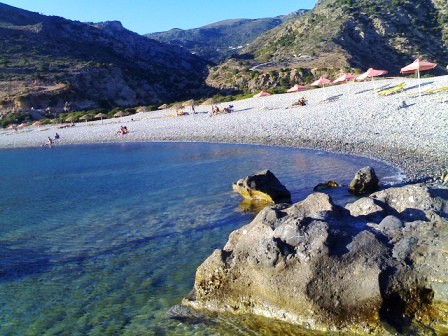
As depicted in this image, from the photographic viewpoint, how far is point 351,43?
83188 millimetres

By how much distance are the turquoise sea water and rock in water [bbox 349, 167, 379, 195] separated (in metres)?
0.45

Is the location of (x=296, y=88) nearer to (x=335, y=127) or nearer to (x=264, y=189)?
(x=335, y=127)

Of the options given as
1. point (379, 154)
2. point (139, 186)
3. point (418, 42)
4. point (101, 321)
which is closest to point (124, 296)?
point (101, 321)

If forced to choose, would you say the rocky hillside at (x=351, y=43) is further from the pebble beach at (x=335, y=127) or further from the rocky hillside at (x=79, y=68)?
the pebble beach at (x=335, y=127)

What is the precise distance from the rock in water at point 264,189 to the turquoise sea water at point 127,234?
61cm

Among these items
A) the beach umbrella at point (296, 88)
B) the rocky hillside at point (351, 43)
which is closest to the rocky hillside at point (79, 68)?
the rocky hillside at point (351, 43)

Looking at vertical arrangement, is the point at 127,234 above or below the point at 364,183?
below

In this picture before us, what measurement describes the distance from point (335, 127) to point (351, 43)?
2554 inches

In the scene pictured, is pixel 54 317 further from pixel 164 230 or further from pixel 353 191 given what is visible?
pixel 353 191

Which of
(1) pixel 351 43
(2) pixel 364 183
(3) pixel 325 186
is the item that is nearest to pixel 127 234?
(3) pixel 325 186

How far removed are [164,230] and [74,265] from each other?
9.06 ft

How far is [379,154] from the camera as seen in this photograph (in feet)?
58.6

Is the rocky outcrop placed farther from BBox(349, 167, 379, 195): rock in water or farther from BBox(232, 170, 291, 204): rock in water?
BBox(232, 170, 291, 204): rock in water

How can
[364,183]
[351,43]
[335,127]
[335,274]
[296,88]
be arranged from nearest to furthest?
[335,274]
[364,183]
[335,127]
[296,88]
[351,43]
